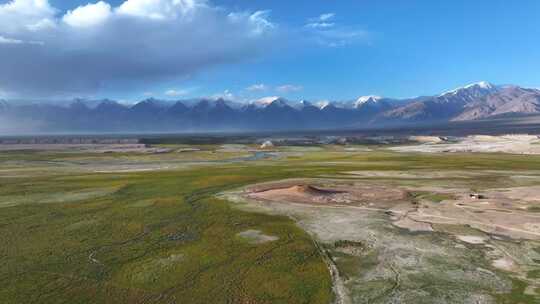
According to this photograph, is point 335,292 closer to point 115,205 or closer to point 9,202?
point 115,205

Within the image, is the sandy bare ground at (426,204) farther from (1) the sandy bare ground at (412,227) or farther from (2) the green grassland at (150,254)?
(2) the green grassland at (150,254)

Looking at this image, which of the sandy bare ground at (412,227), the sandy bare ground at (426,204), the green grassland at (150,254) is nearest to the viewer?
the green grassland at (150,254)

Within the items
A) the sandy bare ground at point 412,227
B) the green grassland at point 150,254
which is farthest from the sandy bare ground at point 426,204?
the green grassland at point 150,254

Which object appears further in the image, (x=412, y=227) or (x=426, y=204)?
(x=426, y=204)

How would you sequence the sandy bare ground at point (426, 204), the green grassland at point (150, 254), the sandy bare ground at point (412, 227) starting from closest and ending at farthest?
the green grassland at point (150, 254) < the sandy bare ground at point (412, 227) < the sandy bare ground at point (426, 204)

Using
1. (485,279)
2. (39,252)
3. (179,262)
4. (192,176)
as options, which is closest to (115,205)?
(39,252)

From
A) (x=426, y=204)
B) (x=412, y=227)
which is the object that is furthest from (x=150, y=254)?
(x=426, y=204)

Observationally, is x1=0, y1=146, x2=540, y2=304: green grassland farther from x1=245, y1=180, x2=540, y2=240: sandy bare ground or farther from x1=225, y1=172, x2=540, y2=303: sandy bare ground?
x1=245, y1=180, x2=540, y2=240: sandy bare ground

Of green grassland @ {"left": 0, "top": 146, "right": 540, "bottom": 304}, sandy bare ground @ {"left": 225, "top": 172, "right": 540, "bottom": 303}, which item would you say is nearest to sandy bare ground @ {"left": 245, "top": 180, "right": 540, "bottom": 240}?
sandy bare ground @ {"left": 225, "top": 172, "right": 540, "bottom": 303}

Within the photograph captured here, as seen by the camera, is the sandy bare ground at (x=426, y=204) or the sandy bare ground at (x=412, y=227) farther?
the sandy bare ground at (x=426, y=204)

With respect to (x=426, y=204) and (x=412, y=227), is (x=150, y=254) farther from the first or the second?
(x=426, y=204)

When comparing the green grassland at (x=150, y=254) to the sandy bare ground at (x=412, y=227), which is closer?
the green grassland at (x=150, y=254)
